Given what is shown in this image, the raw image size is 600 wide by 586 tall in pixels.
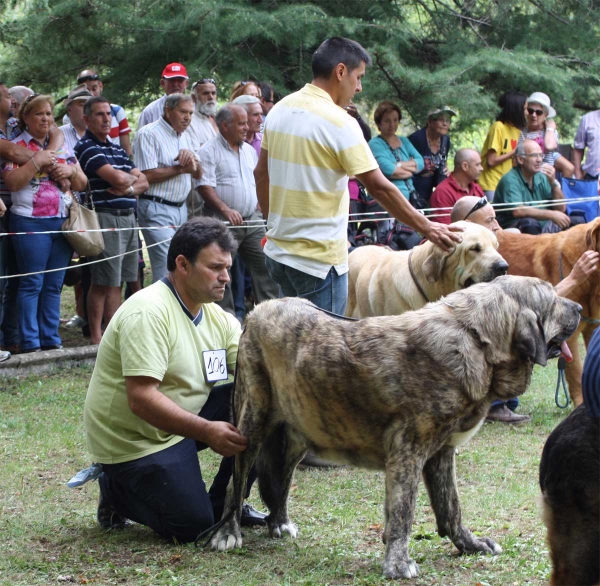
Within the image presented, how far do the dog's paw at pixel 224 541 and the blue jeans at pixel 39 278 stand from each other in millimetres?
4440

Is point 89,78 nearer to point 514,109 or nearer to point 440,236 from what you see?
point 514,109

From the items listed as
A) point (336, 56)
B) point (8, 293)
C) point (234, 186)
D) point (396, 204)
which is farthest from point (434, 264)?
point (8, 293)

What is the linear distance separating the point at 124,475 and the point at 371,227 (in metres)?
6.13

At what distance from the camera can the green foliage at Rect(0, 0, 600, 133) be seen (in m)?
10.1

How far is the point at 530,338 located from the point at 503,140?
23.7 feet

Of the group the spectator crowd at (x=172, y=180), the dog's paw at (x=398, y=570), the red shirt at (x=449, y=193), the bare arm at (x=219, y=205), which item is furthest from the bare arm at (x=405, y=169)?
the dog's paw at (x=398, y=570)

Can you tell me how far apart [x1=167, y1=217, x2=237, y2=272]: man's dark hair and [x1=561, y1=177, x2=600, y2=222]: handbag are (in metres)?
7.09

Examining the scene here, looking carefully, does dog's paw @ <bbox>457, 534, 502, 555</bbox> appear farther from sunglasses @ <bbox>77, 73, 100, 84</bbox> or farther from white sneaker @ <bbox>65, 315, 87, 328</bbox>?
sunglasses @ <bbox>77, 73, 100, 84</bbox>

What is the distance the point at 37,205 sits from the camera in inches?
327

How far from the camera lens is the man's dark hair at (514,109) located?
1088 cm

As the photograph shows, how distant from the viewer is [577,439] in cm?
303

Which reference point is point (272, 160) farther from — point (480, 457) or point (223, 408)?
point (480, 457)

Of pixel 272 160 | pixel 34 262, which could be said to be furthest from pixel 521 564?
pixel 34 262

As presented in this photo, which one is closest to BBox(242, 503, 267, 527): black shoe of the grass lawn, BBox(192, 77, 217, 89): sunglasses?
the grass lawn
